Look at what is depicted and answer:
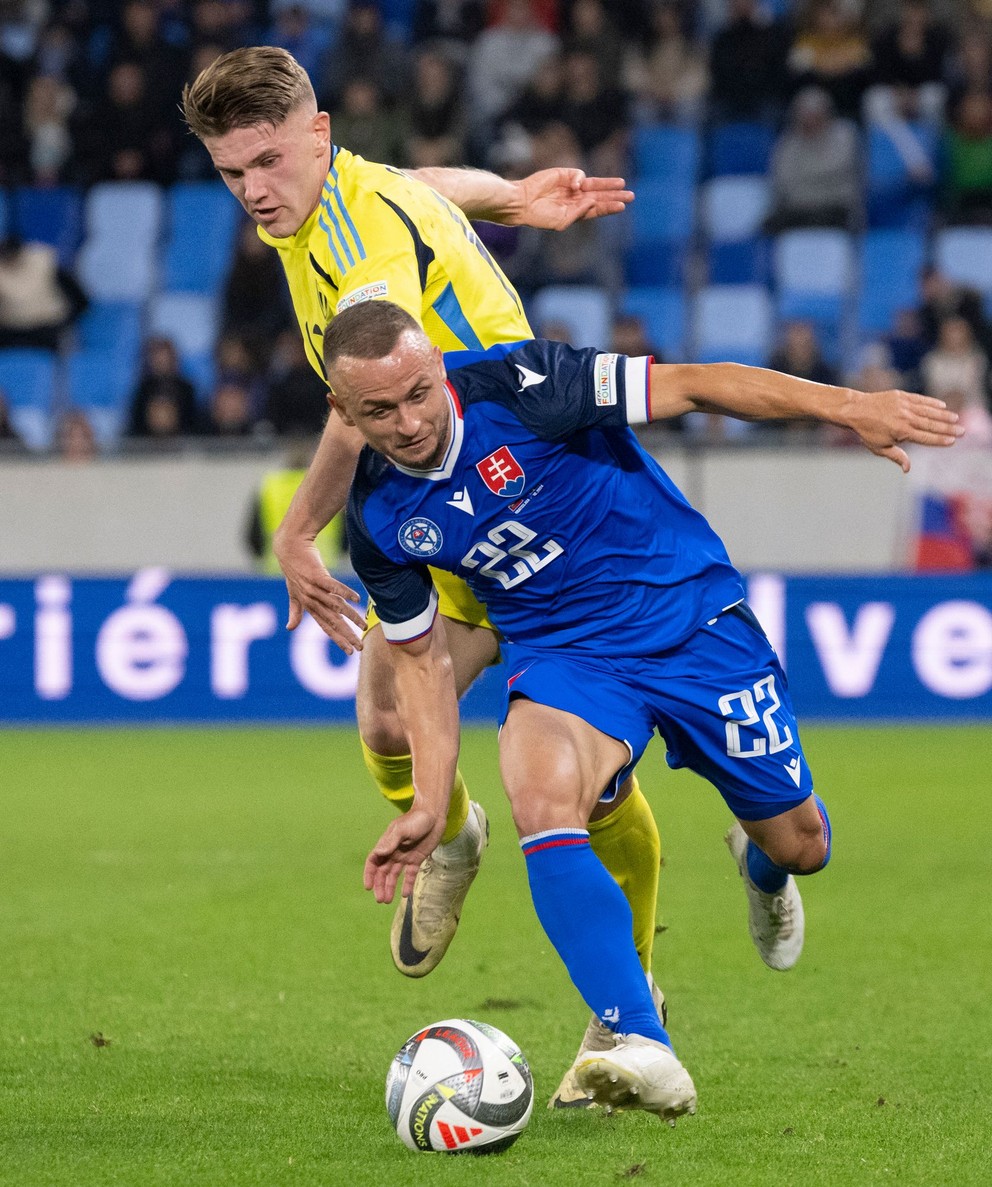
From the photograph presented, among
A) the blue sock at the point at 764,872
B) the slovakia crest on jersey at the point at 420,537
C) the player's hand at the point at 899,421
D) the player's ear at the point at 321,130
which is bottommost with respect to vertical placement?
the blue sock at the point at 764,872

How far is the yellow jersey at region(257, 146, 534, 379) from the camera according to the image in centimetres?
448

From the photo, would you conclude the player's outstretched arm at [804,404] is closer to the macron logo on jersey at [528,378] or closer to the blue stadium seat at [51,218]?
the macron logo on jersey at [528,378]

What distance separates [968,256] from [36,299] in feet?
22.8

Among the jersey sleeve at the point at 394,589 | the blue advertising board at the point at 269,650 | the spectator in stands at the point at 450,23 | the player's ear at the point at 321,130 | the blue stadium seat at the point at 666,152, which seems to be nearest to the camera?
the jersey sleeve at the point at 394,589

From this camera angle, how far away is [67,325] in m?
14.4

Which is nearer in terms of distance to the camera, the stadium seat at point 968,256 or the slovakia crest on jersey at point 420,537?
the slovakia crest on jersey at point 420,537

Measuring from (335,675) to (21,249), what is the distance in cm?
458

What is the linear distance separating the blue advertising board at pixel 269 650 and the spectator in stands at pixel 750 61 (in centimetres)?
546

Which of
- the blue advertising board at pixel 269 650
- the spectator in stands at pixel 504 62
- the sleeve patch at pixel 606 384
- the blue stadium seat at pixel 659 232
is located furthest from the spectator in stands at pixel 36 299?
the sleeve patch at pixel 606 384

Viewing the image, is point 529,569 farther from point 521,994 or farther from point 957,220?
point 957,220

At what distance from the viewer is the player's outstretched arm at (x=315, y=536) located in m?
4.66

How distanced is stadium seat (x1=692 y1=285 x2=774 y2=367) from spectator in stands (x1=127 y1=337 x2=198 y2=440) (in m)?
3.74

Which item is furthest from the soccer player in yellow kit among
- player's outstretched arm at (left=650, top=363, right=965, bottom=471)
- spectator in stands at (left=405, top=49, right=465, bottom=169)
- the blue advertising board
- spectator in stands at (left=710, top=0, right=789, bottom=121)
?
spectator in stands at (left=710, top=0, right=789, bottom=121)

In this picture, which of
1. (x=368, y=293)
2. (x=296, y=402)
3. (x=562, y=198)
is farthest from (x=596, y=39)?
(x=368, y=293)
